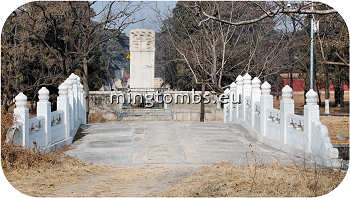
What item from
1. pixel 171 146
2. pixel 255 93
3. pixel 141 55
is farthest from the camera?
pixel 141 55

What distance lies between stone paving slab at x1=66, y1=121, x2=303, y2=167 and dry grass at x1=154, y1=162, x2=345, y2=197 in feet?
2.07

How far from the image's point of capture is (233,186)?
24.1 feet

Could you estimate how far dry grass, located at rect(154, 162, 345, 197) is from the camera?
23.2 feet

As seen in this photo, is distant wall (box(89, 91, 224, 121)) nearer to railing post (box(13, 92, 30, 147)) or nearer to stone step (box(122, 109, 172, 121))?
stone step (box(122, 109, 172, 121))

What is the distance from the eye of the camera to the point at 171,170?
364 inches

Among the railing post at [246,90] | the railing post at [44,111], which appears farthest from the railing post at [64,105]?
the railing post at [246,90]

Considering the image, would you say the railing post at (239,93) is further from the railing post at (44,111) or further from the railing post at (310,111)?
the railing post at (44,111)

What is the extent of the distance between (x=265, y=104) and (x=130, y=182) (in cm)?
627

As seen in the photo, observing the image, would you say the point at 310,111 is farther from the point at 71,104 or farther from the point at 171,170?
the point at 71,104

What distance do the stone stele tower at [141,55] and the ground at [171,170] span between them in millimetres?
15930

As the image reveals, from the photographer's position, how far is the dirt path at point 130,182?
7414 millimetres

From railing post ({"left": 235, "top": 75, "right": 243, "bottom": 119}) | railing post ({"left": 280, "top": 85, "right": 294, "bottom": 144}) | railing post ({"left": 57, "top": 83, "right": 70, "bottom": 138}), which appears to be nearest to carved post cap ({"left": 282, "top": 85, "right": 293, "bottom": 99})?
railing post ({"left": 280, "top": 85, "right": 294, "bottom": 144})

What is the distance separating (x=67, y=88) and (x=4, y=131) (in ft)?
15.6

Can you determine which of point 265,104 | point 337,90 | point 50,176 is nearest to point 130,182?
point 50,176
